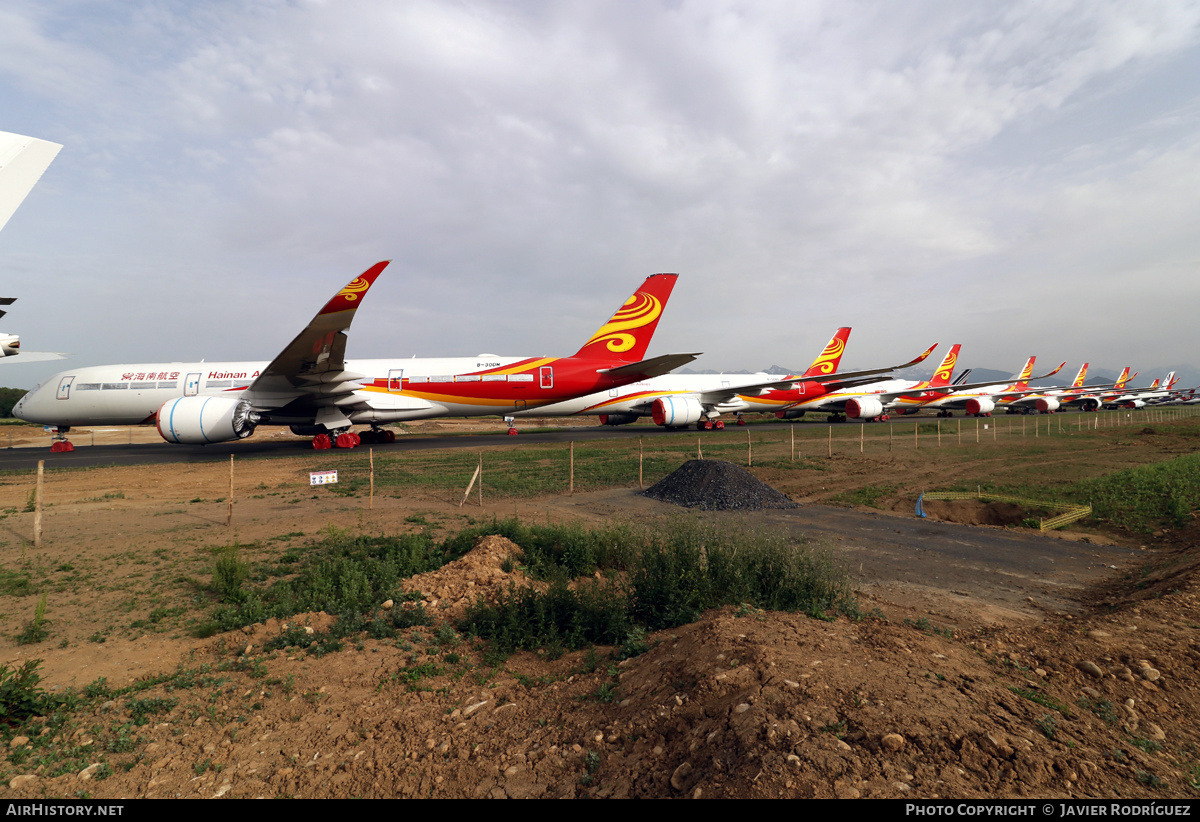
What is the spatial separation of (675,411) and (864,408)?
1960cm

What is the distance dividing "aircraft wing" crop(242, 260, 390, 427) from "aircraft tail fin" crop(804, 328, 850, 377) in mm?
37208

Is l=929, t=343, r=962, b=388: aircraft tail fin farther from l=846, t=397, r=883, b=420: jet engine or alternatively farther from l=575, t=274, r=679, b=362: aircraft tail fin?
l=575, t=274, r=679, b=362: aircraft tail fin

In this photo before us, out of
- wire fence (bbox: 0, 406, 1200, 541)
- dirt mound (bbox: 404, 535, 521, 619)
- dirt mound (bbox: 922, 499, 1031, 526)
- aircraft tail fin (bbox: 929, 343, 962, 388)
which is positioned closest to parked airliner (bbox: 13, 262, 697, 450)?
wire fence (bbox: 0, 406, 1200, 541)

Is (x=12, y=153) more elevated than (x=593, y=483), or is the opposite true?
(x=12, y=153)

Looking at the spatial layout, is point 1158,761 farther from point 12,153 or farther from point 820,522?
point 12,153

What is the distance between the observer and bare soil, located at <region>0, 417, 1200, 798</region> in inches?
116

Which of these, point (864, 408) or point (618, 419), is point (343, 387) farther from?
point (864, 408)

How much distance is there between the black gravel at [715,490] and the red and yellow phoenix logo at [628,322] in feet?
46.8

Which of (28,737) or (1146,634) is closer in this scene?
(28,737)

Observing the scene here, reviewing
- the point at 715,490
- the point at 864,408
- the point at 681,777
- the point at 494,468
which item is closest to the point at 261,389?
the point at 494,468

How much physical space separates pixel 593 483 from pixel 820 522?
7.11 m

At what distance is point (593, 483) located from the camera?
663 inches

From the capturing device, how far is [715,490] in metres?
14.1

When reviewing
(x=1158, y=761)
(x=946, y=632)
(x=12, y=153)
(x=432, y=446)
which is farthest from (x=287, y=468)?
(x=1158, y=761)
